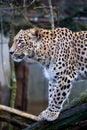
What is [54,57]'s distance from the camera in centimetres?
534

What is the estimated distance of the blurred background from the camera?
7508mm

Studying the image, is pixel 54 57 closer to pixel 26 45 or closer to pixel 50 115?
pixel 26 45

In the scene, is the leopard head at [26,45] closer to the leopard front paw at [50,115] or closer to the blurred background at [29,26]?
the leopard front paw at [50,115]

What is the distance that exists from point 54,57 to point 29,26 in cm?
210

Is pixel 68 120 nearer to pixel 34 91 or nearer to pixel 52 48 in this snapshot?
A: pixel 52 48

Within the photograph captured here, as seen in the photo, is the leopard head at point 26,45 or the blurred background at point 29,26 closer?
the leopard head at point 26,45

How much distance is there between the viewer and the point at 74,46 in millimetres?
5504

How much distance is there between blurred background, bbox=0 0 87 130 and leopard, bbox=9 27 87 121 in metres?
1.53

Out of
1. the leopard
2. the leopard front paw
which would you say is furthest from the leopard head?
the leopard front paw

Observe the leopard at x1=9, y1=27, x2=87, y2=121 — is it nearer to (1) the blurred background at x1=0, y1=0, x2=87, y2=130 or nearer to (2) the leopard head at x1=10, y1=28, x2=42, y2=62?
(2) the leopard head at x1=10, y1=28, x2=42, y2=62

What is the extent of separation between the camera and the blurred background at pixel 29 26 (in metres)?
7.51

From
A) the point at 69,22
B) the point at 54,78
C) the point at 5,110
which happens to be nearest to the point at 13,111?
the point at 5,110

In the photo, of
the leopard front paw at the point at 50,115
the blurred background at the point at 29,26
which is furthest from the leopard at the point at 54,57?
the blurred background at the point at 29,26

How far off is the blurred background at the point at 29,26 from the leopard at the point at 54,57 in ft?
5.03
